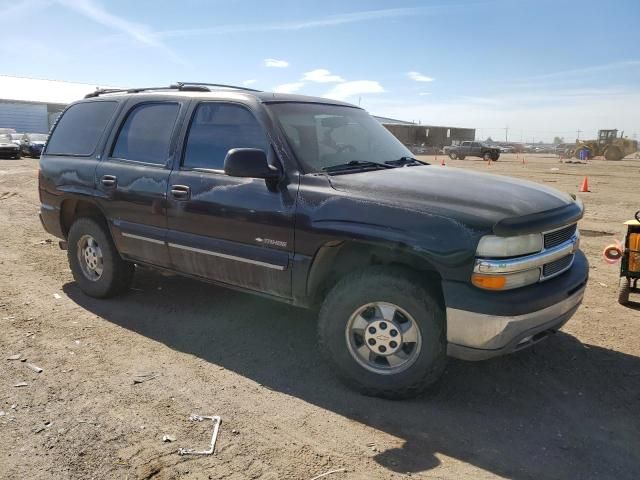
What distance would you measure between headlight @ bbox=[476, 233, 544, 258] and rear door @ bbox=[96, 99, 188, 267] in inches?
102

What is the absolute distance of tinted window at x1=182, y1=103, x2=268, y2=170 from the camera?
3887 mm

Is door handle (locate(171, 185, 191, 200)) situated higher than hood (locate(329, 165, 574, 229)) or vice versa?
hood (locate(329, 165, 574, 229))

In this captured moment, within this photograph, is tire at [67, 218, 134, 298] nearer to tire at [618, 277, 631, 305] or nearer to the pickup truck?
tire at [618, 277, 631, 305]

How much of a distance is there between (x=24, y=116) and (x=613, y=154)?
54403 mm

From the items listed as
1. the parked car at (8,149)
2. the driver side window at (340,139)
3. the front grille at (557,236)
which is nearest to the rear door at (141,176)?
the driver side window at (340,139)

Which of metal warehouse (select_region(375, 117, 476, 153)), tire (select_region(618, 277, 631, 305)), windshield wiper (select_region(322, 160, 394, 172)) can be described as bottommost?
tire (select_region(618, 277, 631, 305))

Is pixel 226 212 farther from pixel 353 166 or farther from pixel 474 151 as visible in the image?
pixel 474 151

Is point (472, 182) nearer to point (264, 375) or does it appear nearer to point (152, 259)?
point (264, 375)

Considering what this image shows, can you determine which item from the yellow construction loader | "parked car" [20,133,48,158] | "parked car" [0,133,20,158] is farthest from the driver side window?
the yellow construction loader

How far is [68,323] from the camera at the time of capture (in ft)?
15.0

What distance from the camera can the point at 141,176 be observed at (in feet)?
14.5

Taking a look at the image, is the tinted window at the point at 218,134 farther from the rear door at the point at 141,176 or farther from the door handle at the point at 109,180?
the door handle at the point at 109,180

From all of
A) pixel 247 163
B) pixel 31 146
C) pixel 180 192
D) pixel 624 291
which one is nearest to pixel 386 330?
pixel 247 163

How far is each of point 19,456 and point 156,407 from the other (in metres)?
0.76
